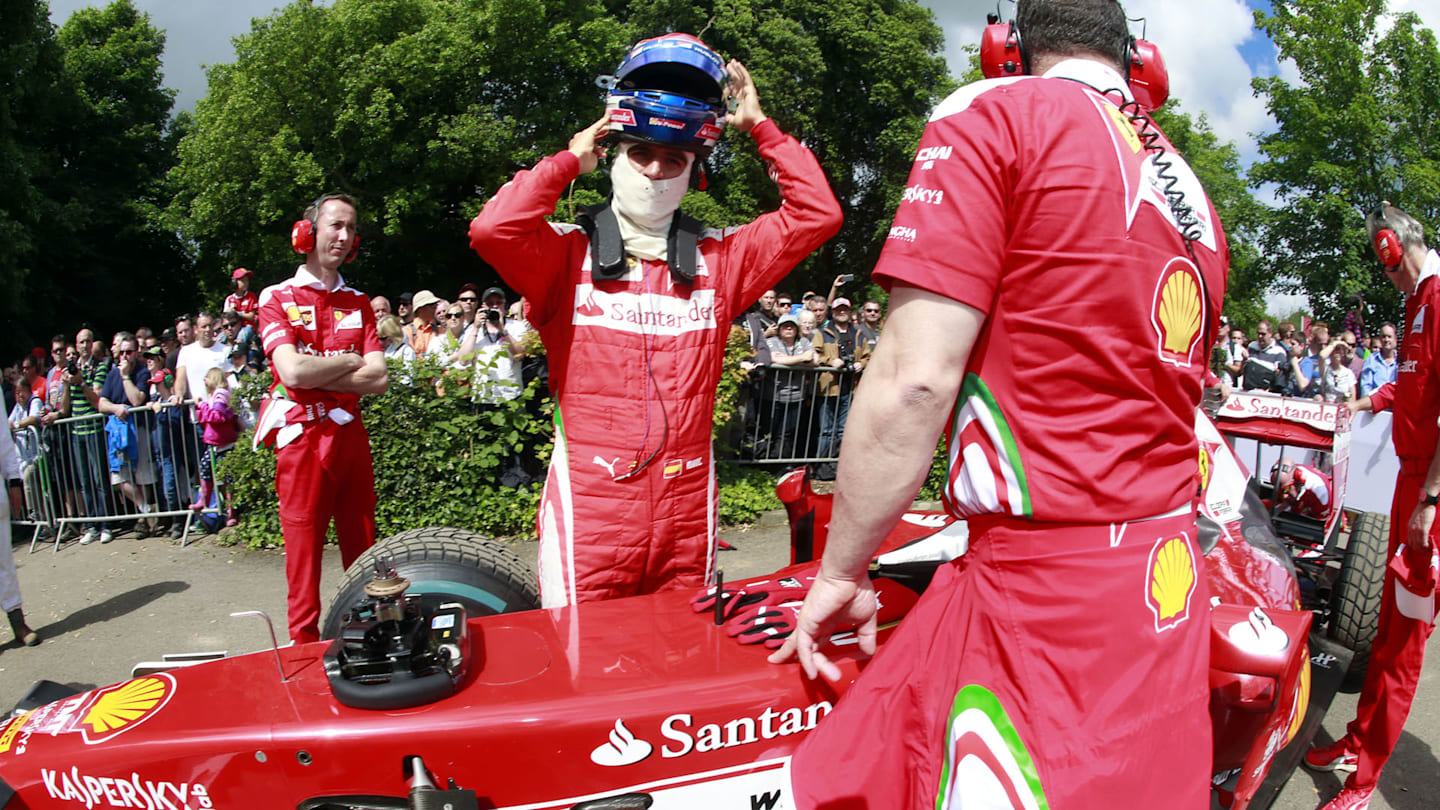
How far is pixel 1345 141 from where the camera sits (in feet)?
84.8

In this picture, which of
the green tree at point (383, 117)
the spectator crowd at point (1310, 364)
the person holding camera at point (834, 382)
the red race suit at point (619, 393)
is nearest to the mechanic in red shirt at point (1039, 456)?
the red race suit at point (619, 393)

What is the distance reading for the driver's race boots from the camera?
15.6 feet

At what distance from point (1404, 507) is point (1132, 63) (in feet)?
8.75

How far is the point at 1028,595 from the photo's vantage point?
4.07 ft

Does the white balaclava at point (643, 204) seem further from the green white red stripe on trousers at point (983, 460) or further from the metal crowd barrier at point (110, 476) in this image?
the metal crowd barrier at point (110, 476)

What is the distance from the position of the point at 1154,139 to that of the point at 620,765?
147 cm

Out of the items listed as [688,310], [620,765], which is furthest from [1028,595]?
[688,310]

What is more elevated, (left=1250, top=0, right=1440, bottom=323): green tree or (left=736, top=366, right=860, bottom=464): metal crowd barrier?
(left=1250, top=0, right=1440, bottom=323): green tree

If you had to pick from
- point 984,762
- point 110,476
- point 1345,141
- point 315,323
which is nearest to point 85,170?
point 110,476

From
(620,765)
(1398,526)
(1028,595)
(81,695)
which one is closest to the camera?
(1028,595)

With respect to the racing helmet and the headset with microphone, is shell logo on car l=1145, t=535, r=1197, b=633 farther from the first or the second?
the racing helmet

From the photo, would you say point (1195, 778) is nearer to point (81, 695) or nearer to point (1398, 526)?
point (81, 695)

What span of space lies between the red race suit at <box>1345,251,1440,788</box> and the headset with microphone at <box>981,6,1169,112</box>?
208 cm

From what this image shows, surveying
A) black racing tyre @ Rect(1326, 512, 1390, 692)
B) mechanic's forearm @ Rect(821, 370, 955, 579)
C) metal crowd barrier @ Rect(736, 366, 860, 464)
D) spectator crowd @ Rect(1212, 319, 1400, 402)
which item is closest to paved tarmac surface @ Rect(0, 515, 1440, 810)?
black racing tyre @ Rect(1326, 512, 1390, 692)
